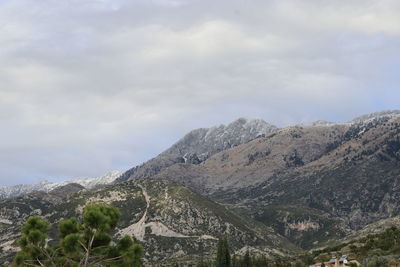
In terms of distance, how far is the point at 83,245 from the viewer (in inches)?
1916

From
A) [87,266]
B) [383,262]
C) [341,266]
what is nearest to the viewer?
[87,266]

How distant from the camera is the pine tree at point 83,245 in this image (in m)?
49.0

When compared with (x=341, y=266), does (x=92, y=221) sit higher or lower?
higher

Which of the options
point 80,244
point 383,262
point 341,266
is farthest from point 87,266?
point 341,266

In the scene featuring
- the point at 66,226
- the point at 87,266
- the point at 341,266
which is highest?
the point at 66,226

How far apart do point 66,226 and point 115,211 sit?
16.5 ft

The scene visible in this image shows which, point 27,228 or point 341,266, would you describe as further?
point 341,266

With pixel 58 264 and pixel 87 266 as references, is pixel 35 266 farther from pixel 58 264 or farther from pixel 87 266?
pixel 87 266

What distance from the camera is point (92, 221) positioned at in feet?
163

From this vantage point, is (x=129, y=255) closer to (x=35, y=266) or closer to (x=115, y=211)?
(x=115, y=211)

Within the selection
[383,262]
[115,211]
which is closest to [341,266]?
[383,262]

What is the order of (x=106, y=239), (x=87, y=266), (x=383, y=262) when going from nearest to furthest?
(x=87, y=266) → (x=106, y=239) → (x=383, y=262)

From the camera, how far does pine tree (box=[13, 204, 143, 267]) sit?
49031 mm

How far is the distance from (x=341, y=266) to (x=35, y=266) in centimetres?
13109
